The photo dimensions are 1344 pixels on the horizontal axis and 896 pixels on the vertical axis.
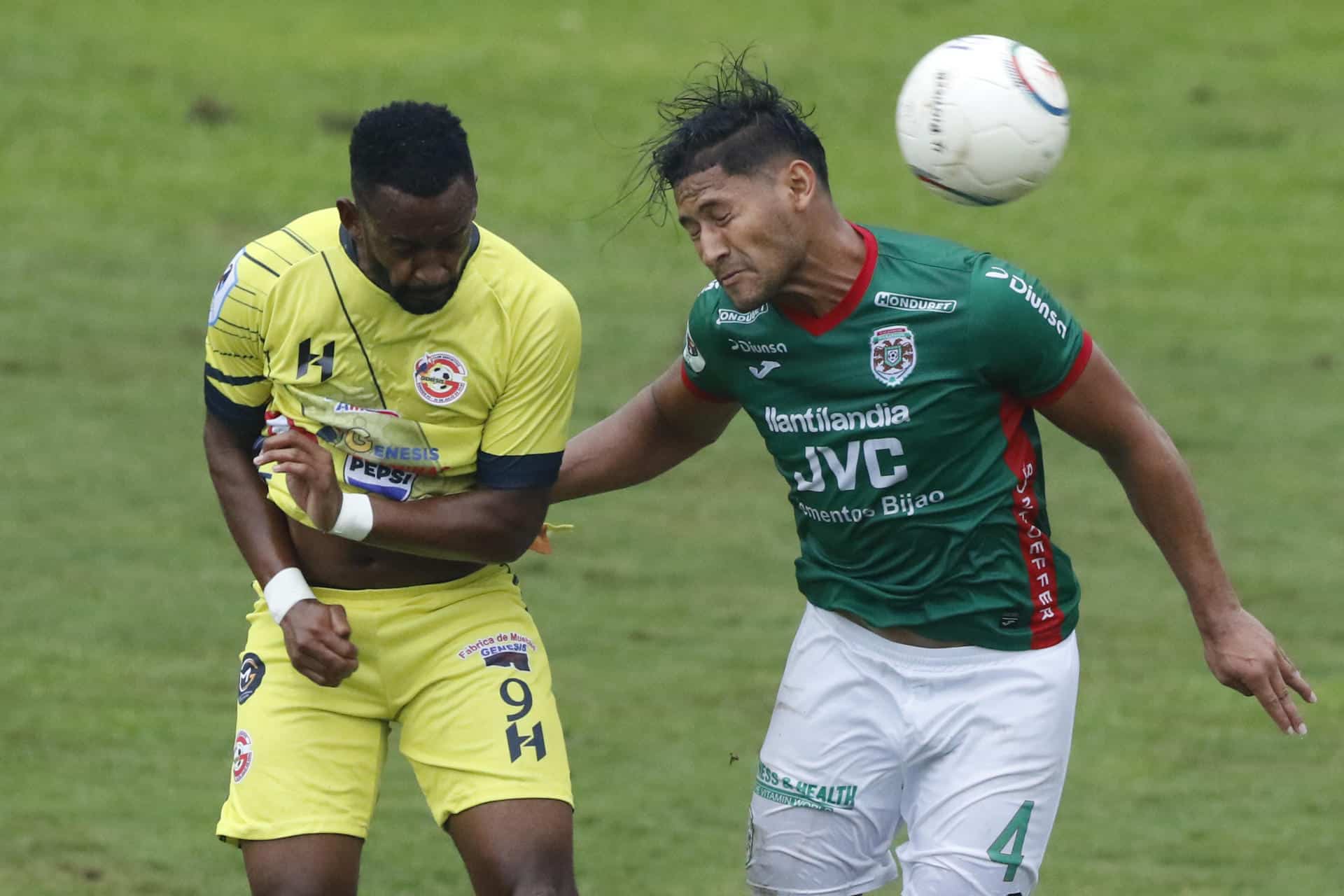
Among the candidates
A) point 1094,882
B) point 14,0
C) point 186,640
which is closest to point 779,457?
point 1094,882

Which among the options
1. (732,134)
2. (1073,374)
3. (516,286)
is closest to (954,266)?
(1073,374)

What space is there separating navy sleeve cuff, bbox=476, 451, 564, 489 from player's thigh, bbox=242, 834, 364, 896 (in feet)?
3.24


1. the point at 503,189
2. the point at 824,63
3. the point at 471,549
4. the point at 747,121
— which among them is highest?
the point at 824,63

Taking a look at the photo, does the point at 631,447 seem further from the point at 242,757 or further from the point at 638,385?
the point at 638,385

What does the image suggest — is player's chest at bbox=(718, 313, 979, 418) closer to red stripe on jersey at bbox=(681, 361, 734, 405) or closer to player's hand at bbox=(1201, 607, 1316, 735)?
red stripe on jersey at bbox=(681, 361, 734, 405)

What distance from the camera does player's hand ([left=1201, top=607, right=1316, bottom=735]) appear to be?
212 inches

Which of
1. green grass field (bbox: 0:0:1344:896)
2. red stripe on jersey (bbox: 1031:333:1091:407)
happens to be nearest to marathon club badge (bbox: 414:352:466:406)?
red stripe on jersey (bbox: 1031:333:1091:407)

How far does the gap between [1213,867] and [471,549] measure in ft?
12.2

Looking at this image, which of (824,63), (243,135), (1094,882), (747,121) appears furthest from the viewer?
(824,63)

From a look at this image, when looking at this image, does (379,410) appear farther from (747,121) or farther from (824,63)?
(824,63)

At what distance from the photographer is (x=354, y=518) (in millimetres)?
5465

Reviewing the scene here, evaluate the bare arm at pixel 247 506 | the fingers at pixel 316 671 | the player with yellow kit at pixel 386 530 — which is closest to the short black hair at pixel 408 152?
the player with yellow kit at pixel 386 530

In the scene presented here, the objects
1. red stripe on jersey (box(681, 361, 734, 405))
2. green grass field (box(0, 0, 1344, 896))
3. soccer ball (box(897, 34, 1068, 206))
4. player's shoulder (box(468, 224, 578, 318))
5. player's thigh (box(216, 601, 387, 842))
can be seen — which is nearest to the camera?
player's thigh (box(216, 601, 387, 842))

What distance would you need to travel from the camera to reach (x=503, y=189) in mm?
19594
